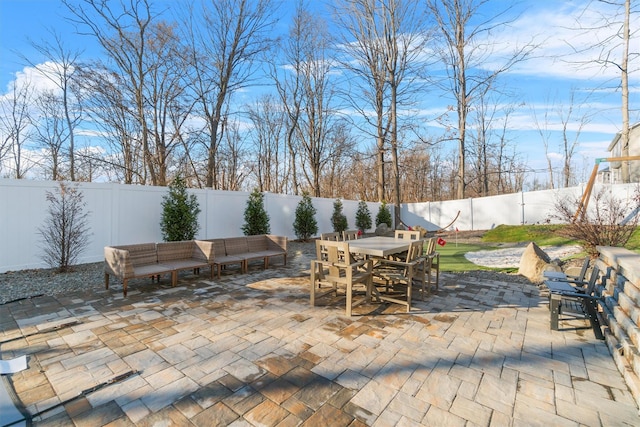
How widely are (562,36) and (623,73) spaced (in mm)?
5089

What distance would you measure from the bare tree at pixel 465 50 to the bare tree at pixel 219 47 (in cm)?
848

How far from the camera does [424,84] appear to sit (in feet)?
47.1

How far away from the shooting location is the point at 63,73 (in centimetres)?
1157

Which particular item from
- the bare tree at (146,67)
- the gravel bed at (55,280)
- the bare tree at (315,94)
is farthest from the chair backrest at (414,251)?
the bare tree at (315,94)

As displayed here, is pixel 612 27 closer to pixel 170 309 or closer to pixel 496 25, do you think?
pixel 496 25

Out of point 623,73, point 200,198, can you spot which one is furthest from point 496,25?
point 200,198

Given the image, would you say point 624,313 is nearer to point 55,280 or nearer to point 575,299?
point 575,299

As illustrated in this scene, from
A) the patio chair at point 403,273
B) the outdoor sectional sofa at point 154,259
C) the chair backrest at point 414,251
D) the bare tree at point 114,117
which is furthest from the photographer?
the bare tree at point 114,117

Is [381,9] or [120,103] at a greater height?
[381,9]

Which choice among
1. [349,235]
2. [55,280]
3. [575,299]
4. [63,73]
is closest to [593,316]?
[575,299]

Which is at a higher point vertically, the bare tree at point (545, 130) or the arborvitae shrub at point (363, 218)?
the bare tree at point (545, 130)

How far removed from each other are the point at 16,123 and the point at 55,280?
38.3ft

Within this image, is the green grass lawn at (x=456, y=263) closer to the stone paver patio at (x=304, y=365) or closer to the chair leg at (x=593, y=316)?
the stone paver patio at (x=304, y=365)

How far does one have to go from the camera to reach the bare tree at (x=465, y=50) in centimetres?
1471
